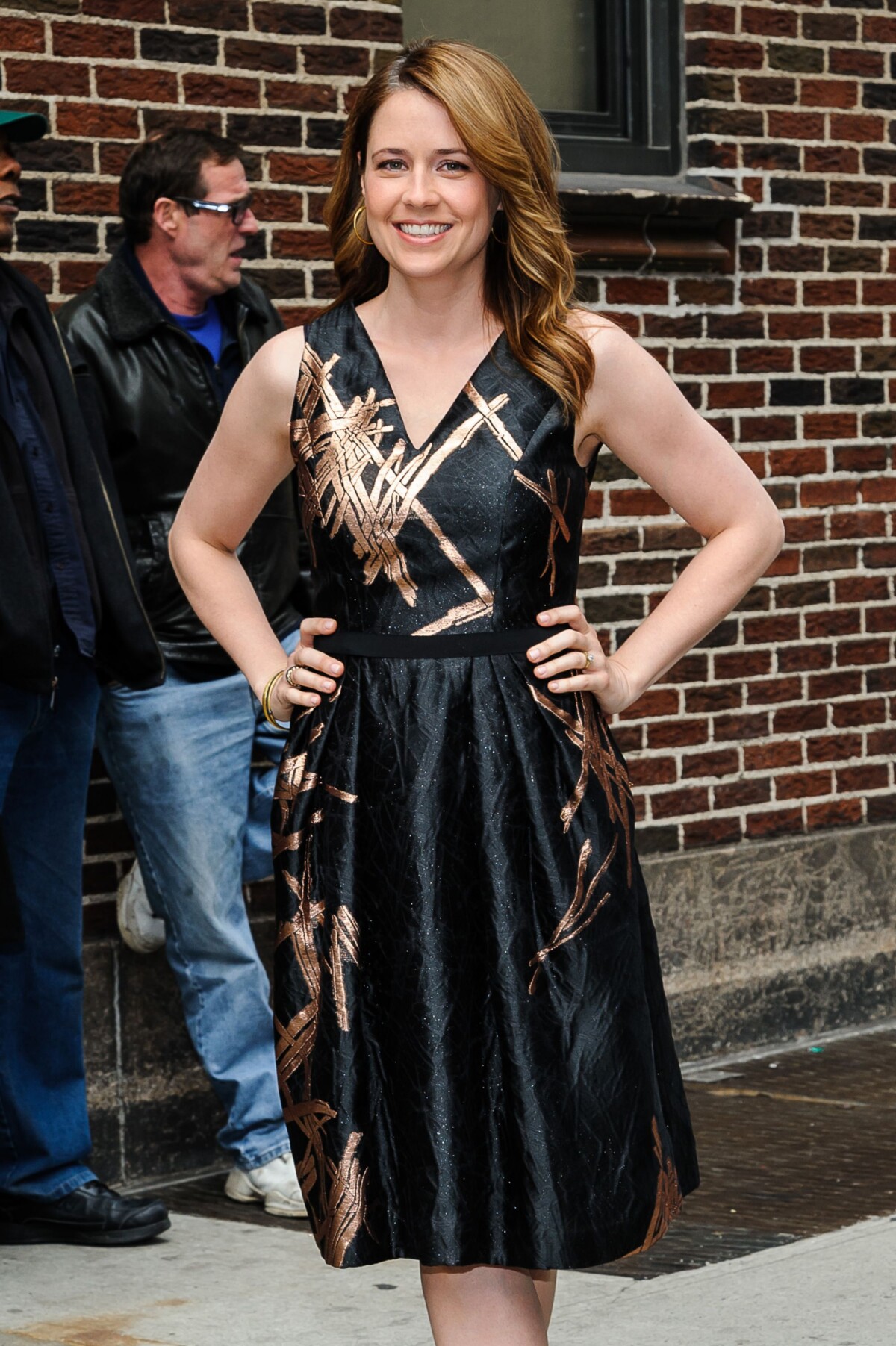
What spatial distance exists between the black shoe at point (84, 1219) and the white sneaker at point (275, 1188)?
0.29 m

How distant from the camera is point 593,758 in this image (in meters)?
3.03

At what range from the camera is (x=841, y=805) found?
279 inches

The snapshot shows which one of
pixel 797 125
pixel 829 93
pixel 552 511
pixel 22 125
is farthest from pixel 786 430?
pixel 552 511

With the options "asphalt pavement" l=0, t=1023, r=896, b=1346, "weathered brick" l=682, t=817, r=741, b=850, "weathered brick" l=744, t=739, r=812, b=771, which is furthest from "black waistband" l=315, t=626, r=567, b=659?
"weathered brick" l=744, t=739, r=812, b=771

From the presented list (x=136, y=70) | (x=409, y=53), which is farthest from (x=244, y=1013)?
(x=409, y=53)

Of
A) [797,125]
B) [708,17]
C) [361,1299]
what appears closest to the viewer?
[361,1299]

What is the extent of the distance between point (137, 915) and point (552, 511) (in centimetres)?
250

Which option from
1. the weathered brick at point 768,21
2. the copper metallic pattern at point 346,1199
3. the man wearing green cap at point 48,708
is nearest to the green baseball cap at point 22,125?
the man wearing green cap at point 48,708

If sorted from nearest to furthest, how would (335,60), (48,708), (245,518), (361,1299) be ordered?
(245,518)
(361,1299)
(48,708)
(335,60)

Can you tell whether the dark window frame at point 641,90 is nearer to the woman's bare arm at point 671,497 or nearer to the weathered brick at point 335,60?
the weathered brick at point 335,60

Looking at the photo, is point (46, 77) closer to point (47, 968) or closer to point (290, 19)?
point (290, 19)

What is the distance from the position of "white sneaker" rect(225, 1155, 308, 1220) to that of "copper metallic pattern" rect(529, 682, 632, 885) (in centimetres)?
223

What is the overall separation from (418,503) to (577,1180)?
917 mm

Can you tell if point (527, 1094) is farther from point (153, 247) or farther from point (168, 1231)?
→ point (153, 247)
